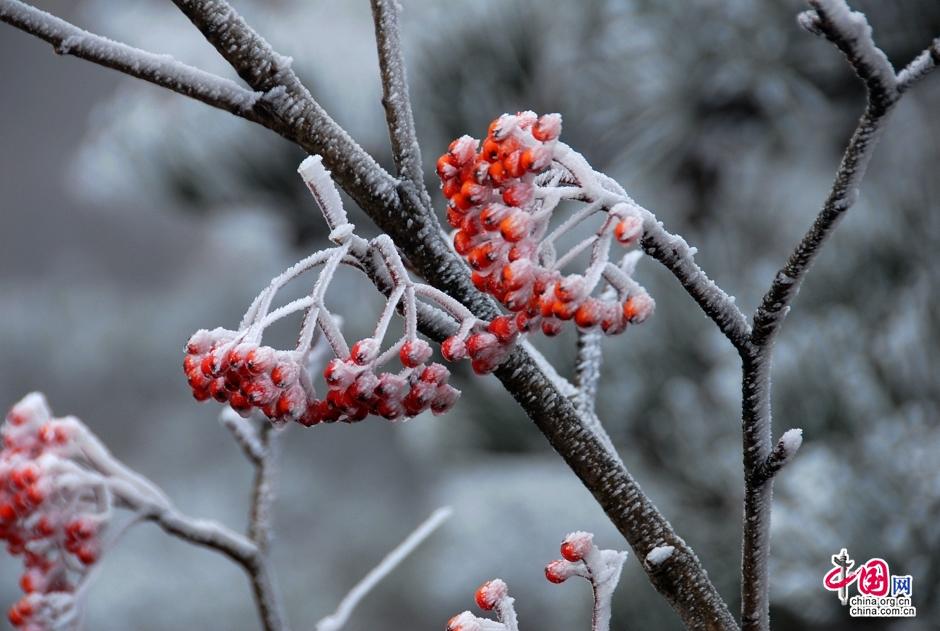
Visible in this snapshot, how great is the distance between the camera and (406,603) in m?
1.87

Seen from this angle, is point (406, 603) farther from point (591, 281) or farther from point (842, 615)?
point (591, 281)

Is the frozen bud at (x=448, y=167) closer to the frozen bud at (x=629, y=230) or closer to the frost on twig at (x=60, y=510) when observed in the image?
the frozen bud at (x=629, y=230)

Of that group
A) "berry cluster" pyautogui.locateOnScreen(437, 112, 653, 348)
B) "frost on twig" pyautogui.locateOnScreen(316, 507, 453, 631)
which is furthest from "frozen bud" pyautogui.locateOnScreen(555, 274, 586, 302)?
"frost on twig" pyautogui.locateOnScreen(316, 507, 453, 631)

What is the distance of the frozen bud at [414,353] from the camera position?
0.18m

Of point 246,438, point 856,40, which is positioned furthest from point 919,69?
point 246,438

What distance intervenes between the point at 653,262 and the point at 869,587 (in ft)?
2.19

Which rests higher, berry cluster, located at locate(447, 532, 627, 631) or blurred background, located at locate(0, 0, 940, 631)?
blurred background, located at locate(0, 0, 940, 631)

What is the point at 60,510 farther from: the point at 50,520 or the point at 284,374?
the point at 284,374

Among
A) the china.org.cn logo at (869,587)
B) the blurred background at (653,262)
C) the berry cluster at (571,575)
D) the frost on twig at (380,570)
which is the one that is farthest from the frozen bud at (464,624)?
the blurred background at (653,262)

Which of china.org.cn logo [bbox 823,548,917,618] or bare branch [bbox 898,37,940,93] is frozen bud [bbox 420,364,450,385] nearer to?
bare branch [bbox 898,37,940,93]

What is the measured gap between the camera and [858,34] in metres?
0.14

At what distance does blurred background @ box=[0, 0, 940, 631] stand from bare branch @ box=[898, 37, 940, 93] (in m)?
0.69

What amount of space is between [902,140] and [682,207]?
0.95ft

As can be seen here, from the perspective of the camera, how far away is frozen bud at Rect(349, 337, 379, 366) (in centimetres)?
18
